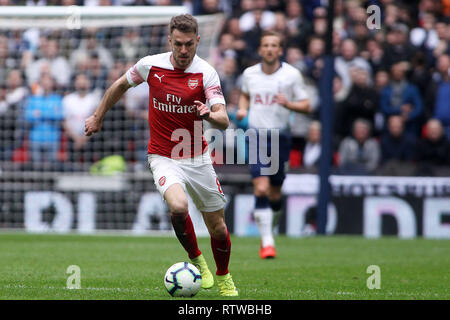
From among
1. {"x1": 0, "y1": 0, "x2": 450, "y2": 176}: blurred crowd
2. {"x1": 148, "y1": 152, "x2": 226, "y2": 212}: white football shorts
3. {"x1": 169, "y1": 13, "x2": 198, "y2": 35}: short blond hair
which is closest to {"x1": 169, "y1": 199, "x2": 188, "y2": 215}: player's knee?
{"x1": 148, "y1": 152, "x2": 226, "y2": 212}: white football shorts

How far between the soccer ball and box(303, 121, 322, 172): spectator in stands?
909cm

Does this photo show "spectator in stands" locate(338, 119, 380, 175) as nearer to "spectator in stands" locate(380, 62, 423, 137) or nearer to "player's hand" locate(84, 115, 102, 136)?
"spectator in stands" locate(380, 62, 423, 137)

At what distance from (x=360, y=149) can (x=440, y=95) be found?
5.70ft

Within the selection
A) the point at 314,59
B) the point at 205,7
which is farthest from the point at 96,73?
the point at 314,59

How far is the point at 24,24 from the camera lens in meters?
14.9

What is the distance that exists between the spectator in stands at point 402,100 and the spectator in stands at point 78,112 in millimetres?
5264

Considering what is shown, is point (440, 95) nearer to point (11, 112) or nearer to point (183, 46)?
point (11, 112)

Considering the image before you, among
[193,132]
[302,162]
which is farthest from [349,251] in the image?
[193,132]

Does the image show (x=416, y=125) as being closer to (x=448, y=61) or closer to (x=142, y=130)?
(x=448, y=61)

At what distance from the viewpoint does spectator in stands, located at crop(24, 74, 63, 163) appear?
16.0 m

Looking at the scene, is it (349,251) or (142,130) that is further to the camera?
(142,130)

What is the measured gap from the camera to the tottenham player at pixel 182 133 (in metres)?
7.49

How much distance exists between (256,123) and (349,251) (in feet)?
7.30
